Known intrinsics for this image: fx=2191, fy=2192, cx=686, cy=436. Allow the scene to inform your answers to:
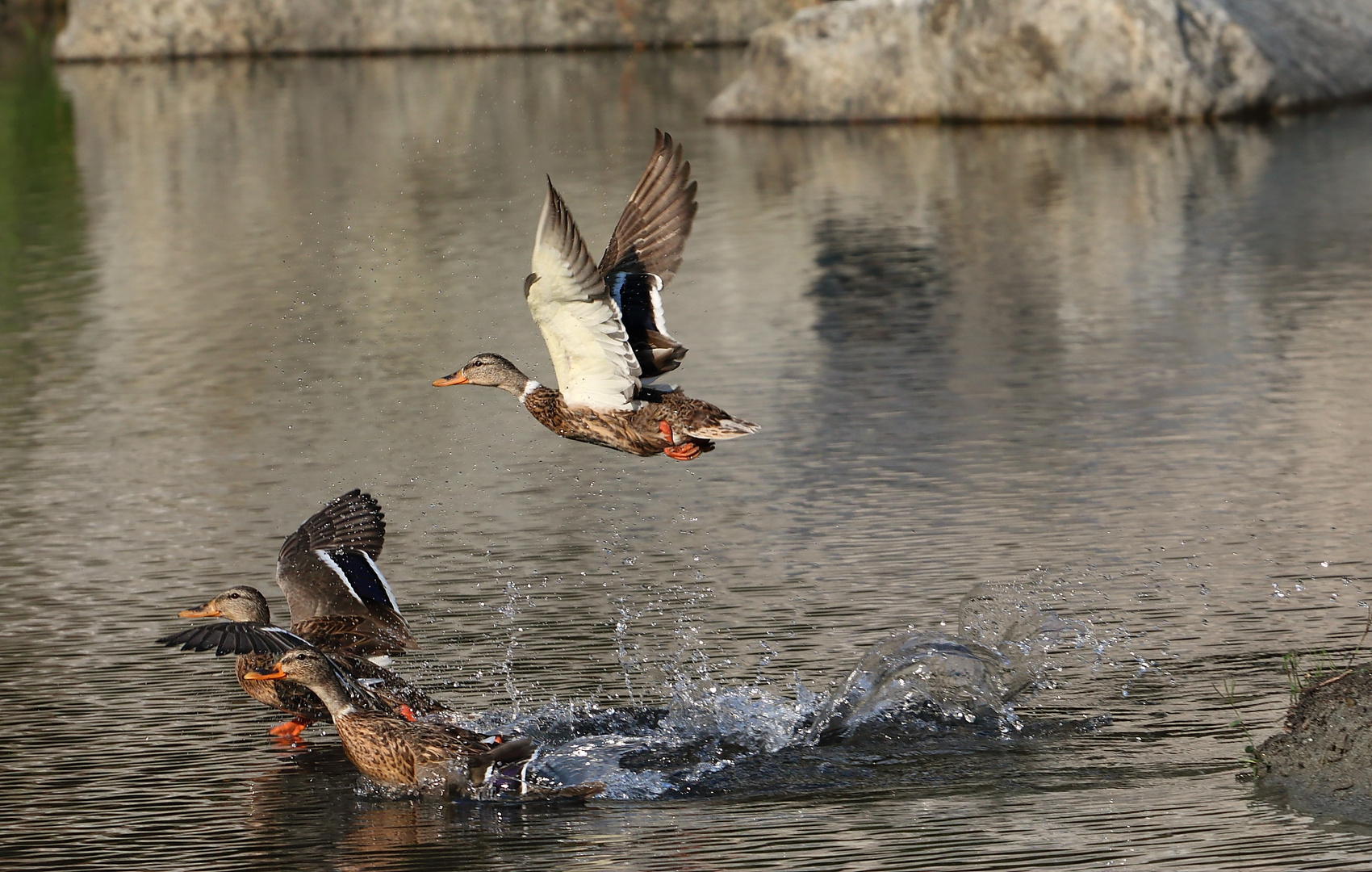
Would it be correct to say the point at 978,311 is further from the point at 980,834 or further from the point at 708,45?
the point at 708,45

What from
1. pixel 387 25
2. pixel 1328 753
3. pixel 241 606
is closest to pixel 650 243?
pixel 241 606

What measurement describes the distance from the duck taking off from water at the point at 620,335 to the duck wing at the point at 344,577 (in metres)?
0.70

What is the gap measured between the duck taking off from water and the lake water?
81 cm

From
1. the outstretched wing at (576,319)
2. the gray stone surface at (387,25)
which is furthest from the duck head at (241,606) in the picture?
the gray stone surface at (387,25)

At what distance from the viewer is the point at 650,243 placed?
29.8ft

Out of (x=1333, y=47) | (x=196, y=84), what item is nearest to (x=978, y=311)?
(x=1333, y=47)

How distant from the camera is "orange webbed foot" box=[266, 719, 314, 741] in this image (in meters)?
7.94

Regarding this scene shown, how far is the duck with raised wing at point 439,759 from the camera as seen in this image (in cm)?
711

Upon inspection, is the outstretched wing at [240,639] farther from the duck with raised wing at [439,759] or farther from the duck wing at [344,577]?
the duck wing at [344,577]

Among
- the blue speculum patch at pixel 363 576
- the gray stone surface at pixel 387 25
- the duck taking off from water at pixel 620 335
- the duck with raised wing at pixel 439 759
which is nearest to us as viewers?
the duck with raised wing at pixel 439 759

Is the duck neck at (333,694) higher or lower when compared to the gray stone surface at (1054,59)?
lower

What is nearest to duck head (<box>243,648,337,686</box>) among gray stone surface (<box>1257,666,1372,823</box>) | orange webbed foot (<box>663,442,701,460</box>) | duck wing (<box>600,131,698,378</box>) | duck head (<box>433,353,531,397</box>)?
orange webbed foot (<box>663,442,701,460</box>)

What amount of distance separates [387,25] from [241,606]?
2673cm

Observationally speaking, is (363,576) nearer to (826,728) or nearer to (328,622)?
(328,622)
